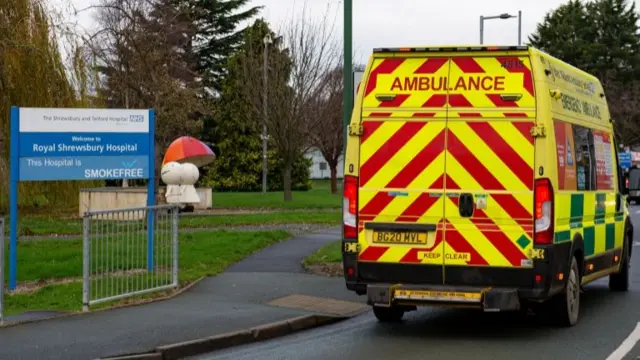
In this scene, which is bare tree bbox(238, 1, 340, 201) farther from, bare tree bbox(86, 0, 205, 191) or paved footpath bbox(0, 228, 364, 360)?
paved footpath bbox(0, 228, 364, 360)

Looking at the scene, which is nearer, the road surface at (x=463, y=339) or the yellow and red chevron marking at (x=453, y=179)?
the road surface at (x=463, y=339)

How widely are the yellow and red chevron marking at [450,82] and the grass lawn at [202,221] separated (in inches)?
519

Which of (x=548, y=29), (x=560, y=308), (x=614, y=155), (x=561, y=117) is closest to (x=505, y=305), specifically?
(x=560, y=308)

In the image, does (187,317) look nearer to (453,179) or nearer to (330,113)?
(453,179)

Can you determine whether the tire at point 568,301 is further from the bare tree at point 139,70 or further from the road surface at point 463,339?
the bare tree at point 139,70

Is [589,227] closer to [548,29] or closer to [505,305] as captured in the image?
[505,305]

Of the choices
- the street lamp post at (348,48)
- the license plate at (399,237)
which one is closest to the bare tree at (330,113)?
the street lamp post at (348,48)

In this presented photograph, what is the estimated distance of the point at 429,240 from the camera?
964 centimetres

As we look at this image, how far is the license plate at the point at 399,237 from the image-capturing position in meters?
9.67

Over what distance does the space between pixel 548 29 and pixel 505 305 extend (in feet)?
250

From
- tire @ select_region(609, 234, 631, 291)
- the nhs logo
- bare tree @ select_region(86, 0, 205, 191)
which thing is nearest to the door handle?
tire @ select_region(609, 234, 631, 291)

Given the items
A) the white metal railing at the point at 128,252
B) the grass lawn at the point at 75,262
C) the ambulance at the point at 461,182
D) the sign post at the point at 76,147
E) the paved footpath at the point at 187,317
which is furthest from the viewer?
the sign post at the point at 76,147

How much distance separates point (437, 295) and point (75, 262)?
7692mm

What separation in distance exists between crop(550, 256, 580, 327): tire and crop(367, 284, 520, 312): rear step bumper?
1.00 meters
